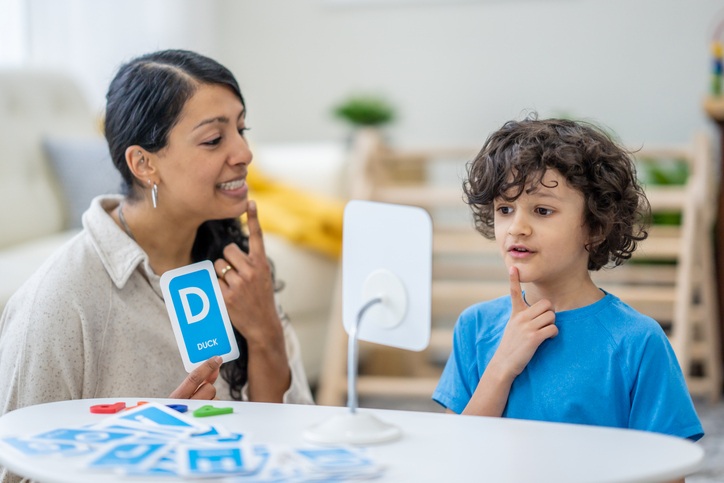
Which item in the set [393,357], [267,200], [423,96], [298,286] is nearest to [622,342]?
[298,286]

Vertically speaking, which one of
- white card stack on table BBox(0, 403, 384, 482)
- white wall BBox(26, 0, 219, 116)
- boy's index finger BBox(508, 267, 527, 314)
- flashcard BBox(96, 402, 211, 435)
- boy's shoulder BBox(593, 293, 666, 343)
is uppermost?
white wall BBox(26, 0, 219, 116)

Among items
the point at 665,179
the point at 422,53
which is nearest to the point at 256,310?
the point at 665,179

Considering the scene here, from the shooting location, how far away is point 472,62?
3.95 m

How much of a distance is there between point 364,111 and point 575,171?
262 centimetres

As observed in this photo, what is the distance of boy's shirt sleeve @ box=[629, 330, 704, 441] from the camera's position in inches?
44.0

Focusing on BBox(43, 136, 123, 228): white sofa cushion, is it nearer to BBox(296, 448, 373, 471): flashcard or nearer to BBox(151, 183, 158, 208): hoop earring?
BBox(151, 183, 158, 208): hoop earring

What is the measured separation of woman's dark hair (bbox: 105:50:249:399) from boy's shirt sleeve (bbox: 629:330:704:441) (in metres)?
0.69

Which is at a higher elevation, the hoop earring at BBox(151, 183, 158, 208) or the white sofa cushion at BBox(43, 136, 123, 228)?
the hoop earring at BBox(151, 183, 158, 208)

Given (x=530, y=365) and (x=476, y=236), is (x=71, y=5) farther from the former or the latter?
(x=530, y=365)

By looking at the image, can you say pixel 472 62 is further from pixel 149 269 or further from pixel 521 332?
pixel 521 332

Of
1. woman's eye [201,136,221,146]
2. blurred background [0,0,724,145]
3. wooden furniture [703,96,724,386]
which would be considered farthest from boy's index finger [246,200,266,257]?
blurred background [0,0,724,145]

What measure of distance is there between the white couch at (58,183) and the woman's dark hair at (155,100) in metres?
0.96

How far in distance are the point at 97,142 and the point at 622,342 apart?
2.03m

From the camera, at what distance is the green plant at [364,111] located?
12.5 ft
